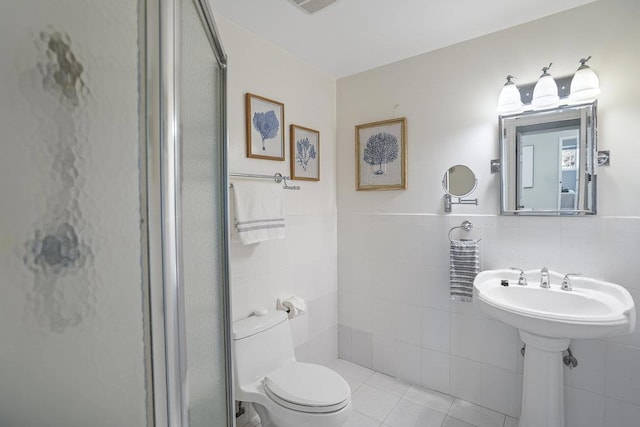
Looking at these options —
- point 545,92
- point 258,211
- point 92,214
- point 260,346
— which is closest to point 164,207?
point 92,214

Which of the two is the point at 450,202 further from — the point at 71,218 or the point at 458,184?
the point at 71,218

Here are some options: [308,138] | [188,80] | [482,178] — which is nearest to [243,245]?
[308,138]

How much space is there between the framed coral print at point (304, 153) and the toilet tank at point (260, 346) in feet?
3.05

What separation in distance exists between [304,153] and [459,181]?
40.6 inches

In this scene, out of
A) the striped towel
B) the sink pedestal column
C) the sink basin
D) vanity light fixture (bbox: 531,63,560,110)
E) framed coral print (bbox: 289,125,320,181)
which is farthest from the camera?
framed coral print (bbox: 289,125,320,181)

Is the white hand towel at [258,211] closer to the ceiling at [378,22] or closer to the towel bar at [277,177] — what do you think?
the towel bar at [277,177]

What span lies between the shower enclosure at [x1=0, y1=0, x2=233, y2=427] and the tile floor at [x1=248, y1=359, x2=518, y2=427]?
153 cm

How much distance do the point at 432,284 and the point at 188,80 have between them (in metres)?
1.83

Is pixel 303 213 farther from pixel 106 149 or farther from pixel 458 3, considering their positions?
pixel 106 149

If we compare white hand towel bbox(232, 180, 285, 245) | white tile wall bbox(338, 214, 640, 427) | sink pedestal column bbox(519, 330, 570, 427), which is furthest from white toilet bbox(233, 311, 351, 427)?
sink pedestal column bbox(519, 330, 570, 427)

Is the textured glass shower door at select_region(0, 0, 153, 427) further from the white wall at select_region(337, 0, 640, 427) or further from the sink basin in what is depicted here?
the white wall at select_region(337, 0, 640, 427)

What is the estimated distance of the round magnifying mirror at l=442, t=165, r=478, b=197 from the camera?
1.85 meters

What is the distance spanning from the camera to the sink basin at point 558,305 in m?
1.18

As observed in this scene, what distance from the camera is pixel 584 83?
1445 millimetres
